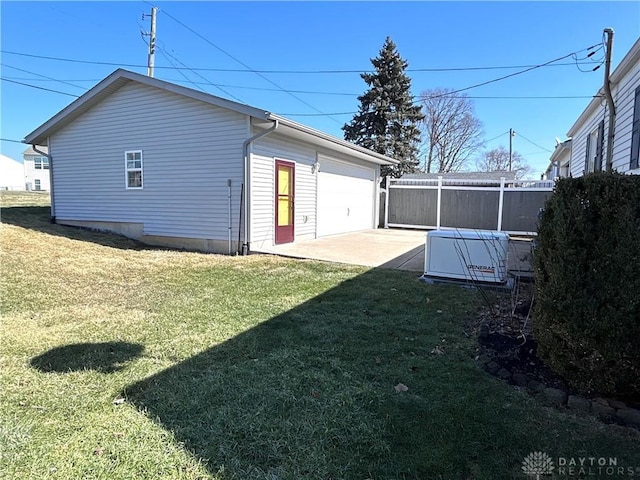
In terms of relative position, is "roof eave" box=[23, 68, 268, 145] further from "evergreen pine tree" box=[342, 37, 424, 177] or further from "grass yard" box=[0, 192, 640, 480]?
"evergreen pine tree" box=[342, 37, 424, 177]

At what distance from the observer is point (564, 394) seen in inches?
106

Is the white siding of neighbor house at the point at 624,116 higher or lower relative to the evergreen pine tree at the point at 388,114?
lower

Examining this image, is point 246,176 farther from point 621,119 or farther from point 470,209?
point 470,209

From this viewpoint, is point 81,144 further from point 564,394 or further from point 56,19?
point 564,394

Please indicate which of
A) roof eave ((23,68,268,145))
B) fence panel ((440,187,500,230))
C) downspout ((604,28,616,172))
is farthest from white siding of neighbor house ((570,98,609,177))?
roof eave ((23,68,268,145))

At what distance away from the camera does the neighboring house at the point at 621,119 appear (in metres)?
6.78

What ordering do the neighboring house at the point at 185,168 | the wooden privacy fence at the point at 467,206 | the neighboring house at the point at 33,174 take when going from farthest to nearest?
the neighboring house at the point at 33,174
the wooden privacy fence at the point at 467,206
the neighboring house at the point at 185,168

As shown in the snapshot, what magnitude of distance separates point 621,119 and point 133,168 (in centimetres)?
1119

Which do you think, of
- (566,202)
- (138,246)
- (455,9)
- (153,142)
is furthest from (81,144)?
(566,202)

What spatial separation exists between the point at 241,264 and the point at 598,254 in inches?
244

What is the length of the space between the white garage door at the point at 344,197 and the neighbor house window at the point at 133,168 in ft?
16.1

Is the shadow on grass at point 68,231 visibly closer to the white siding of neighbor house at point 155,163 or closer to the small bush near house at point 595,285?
the white siding of neighbor house at point 155,163

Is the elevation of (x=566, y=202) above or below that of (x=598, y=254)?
above

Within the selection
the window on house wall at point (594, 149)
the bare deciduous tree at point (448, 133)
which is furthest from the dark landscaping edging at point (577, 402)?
the bare deciduous tree at point (448, 133)
